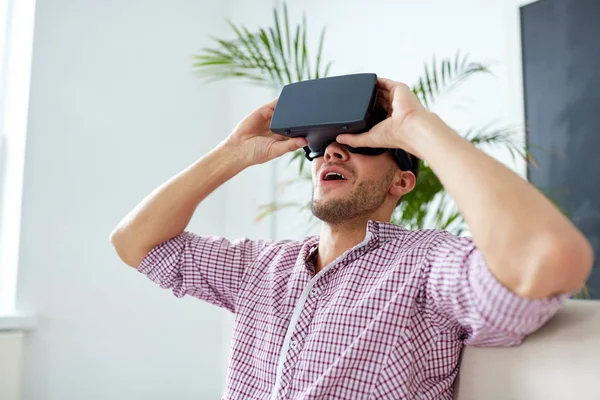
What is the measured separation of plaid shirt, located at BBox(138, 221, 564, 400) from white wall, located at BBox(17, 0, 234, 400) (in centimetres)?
138

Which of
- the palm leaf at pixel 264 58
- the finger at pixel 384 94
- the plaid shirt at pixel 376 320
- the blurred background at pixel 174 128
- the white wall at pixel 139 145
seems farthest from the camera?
the white wall at pixel 139 145

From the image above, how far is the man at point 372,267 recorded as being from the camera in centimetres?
90

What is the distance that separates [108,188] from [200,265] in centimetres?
136

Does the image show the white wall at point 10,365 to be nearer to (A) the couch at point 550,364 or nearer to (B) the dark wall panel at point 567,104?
(A) the couch at point 550,364

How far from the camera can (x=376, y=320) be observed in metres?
1.13

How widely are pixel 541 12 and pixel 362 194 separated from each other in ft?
3.32

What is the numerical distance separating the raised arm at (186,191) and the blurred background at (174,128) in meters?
0.53

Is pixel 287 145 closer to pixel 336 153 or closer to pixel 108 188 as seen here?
pixel 336 153

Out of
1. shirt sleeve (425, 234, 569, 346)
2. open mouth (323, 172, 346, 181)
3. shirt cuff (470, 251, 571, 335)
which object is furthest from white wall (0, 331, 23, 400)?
shirt cuff (470, 251, 571, 335)

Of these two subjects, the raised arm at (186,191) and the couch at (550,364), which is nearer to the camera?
the couch at (550,364)

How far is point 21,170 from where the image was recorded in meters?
2.42

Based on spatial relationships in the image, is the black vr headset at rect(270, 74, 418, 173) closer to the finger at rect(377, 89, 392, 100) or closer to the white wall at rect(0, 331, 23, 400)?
the finger at rect(377, 89, 392, 100)

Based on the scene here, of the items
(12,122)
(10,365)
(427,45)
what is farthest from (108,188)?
(427,45)

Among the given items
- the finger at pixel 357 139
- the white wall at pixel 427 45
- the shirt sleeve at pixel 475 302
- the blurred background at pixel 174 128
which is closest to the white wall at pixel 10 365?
the blurred background at pixel 174 128
